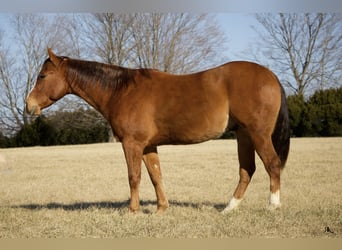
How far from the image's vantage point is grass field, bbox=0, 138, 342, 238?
3.74m

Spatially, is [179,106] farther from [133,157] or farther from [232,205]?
[232,205]

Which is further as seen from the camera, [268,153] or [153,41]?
[153,41]

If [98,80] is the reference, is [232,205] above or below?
below

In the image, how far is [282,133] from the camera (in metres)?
4.00

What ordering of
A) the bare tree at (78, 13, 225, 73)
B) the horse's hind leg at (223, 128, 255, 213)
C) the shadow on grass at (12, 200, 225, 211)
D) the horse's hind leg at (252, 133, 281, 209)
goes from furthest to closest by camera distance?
the bare tree at (78, 13, 225, 73) → the shadow on grass at (12, 200, 225, 211) → the horse's hind leg at (223, 128, 255, 213) → the horse's hind leg at (252, 133, 281, 209)

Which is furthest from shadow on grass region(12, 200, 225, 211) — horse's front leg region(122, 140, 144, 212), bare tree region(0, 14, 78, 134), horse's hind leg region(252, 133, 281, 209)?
bare tree region(0, 14, 78, 134)

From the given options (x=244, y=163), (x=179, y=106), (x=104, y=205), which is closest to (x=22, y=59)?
(x=104, y=205)

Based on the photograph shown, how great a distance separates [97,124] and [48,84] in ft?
3.48

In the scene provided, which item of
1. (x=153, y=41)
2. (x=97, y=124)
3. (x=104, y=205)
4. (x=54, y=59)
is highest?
(x=153, y=41)

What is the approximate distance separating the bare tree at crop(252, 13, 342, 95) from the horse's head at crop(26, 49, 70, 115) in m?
2.04

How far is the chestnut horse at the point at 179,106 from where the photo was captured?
3.91 metres

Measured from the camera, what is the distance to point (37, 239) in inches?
149

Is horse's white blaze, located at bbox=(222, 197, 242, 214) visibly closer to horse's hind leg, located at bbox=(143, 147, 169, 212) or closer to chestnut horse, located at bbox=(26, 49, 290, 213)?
chestnut horse, located at bbox=(26, 49, 290, 213)

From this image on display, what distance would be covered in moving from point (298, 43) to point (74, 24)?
93.4 inches
